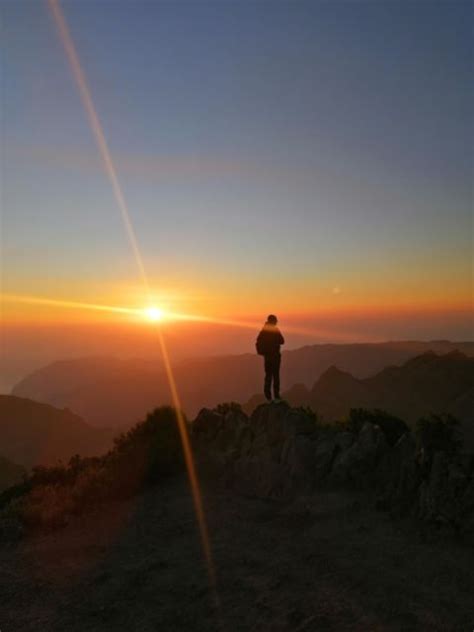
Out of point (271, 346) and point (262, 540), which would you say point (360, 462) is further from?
point (271, 346)

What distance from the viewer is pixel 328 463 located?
45.1 feet

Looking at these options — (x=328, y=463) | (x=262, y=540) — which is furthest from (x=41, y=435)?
(x=262, y=540)

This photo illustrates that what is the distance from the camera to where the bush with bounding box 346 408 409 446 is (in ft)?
48.1

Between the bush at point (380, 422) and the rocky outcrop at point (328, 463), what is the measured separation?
477mm

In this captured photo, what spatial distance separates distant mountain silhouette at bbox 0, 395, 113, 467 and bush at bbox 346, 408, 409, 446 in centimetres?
7629

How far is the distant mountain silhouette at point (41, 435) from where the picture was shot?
90.8m

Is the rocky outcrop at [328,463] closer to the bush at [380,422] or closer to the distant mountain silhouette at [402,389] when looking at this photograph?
the bush at [380,422]

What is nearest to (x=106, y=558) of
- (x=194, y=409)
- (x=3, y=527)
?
(x=3, y=527)

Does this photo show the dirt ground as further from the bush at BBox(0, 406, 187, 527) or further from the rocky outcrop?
the bush at BBox(0, 406, 187, 527)

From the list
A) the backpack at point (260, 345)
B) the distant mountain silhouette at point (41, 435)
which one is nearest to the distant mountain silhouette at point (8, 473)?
the distant mountain silhouette at point (41, 435)

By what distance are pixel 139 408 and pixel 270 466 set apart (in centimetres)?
18235

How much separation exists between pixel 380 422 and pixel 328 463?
225cm

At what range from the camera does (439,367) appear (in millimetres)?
88562

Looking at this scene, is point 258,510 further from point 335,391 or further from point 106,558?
point 335,391
